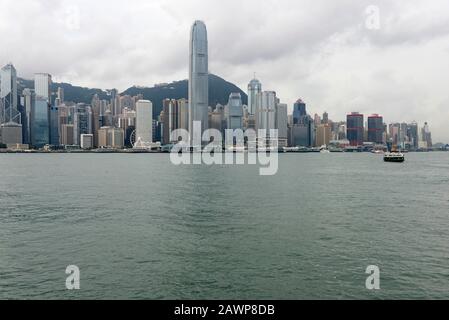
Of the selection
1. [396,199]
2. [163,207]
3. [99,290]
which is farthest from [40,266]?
[396,199]

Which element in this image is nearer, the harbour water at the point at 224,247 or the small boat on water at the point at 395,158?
the harbour water at the point at 224,247

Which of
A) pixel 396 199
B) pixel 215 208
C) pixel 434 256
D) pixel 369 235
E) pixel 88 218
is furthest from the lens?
pixel 396 199

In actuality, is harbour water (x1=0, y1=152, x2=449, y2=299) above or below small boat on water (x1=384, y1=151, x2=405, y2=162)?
below

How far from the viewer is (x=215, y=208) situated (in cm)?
4488

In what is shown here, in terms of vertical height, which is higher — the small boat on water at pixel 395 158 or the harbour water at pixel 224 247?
the small boat on water at pixel 395 158

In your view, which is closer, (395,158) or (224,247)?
(224,247)

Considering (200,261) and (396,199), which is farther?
(396,199)

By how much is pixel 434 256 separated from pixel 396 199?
27.9 m

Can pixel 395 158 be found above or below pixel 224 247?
above

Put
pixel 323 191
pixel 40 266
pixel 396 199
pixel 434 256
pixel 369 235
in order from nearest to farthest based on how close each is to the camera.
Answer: pixel 40 266, pixel 434 256, pixel 369 235, pixel 396 199, pixel 323 191

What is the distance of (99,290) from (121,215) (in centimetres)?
2071

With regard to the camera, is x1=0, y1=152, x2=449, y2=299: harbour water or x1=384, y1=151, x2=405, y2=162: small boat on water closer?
x1=0, y1=152, x2=449, y2=299: harbour water
